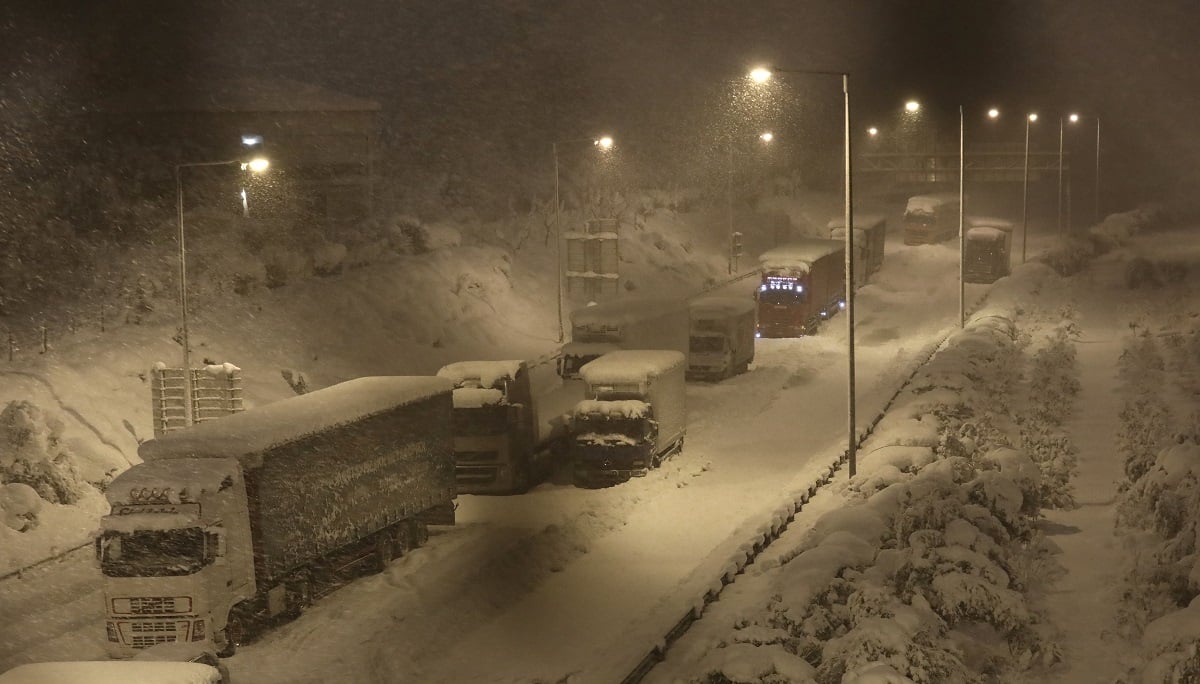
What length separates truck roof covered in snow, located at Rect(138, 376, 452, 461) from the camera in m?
19.2

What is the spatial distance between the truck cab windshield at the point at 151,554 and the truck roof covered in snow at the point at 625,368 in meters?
12.3

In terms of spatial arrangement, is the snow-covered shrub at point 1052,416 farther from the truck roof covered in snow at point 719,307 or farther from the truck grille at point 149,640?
the truck grille at point 149,640

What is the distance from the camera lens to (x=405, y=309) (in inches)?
1766

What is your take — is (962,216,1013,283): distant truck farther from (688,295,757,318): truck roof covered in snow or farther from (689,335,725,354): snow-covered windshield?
(689,335,725,354): snow-covered windshield

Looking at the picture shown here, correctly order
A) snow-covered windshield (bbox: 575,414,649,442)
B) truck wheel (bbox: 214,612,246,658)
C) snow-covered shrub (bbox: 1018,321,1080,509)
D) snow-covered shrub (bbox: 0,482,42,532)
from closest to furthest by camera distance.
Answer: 1. truck wheel (bbox: 214,612,246,658)
2. snow-covered shrub (bbox: 0,482,42,532)
3. snow-covered shrub (bbox: 1018,321,1080,509)
4. snow-covered windshield (bbox: 575,414,649,442)

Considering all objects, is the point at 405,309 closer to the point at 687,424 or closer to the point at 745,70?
the point at 687,424

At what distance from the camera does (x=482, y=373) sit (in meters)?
27.2

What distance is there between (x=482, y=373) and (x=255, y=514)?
29.8 ft

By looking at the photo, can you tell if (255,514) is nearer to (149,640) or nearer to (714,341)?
(149,640)

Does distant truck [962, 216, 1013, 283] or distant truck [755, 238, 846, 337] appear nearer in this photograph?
distant truck [755, 238, 846, 337]

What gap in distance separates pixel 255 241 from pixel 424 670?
101ft

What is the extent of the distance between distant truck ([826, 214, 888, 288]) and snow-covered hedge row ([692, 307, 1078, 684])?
32.3 meters

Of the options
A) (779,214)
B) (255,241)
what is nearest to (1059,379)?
→ (255,241)

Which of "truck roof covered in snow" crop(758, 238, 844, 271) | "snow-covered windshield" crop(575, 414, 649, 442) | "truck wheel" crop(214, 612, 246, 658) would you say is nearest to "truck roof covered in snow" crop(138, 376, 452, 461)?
"truck wheel" crop(214, 612, 246, 658)
